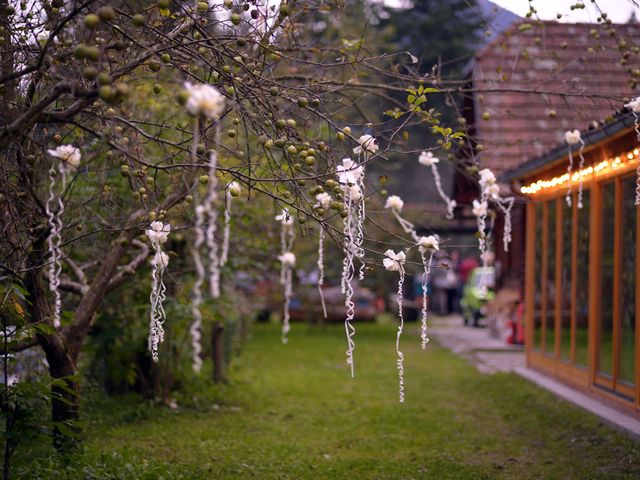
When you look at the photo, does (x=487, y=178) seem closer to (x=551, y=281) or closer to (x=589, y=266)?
(x=589, y=266)

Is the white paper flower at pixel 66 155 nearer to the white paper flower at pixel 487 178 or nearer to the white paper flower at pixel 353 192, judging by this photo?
the white paper flower at pixel 353 192

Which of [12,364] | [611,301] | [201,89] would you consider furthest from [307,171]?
[611,301]

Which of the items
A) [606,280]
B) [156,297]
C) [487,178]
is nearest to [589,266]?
[606,280]

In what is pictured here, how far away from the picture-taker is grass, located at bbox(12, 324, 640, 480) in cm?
558

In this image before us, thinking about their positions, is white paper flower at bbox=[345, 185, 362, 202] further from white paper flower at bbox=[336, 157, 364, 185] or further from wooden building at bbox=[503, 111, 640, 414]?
wooden building at bbox=[503, 111, 640, 414]

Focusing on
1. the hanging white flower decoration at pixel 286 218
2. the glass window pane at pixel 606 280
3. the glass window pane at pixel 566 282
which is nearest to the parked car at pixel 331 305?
the glass window pane at pixel 566 282

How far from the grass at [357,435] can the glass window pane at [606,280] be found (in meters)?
0.59

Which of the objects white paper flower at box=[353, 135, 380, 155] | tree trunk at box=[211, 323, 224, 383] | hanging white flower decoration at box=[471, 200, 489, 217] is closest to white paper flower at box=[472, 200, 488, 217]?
hanging white flower decoration at box=[471, 200, 489, 217]

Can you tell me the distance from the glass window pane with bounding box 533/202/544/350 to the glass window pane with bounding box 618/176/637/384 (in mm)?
2692

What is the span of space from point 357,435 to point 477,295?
12.8m

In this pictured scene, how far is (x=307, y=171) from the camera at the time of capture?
416 centimetres

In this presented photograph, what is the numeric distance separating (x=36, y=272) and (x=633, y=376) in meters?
4.78

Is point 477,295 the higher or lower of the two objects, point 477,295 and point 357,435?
the higher

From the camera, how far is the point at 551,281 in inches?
366
